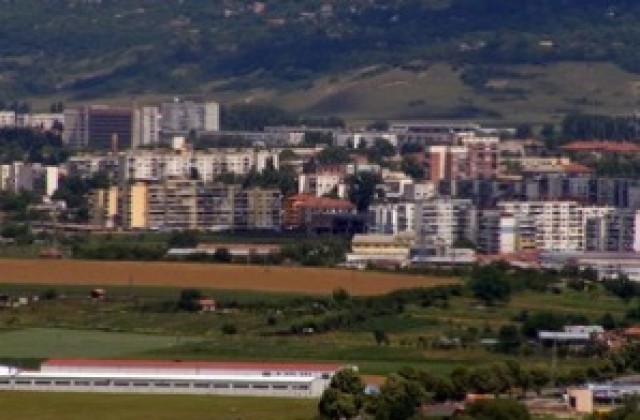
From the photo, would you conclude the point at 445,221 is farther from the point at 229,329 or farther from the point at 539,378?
the point at 539,378

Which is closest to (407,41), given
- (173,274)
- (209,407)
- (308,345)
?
(173,274)

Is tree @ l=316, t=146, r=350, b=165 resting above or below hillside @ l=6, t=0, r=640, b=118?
below

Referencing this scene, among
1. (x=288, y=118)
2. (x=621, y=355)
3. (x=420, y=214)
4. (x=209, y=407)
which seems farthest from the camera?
(x=288, y=118)

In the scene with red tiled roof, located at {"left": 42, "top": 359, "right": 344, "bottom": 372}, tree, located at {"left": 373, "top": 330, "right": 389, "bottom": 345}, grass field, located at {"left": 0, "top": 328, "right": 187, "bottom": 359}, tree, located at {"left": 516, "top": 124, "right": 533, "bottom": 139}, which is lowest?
red tiled roof, located at {"left": 42, "top": 359, "right": 344, "bottom": 372}

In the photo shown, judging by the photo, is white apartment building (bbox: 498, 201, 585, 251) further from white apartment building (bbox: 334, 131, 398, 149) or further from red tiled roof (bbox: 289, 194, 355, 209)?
white apartment building (bbox: 334, 131, 398, 149)

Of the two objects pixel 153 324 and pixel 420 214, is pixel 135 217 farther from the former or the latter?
pixel 153 324

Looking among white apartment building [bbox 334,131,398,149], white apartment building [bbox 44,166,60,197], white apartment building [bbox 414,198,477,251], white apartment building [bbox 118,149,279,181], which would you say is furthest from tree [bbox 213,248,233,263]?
white apartment building [bbox 334,131,398,149]
